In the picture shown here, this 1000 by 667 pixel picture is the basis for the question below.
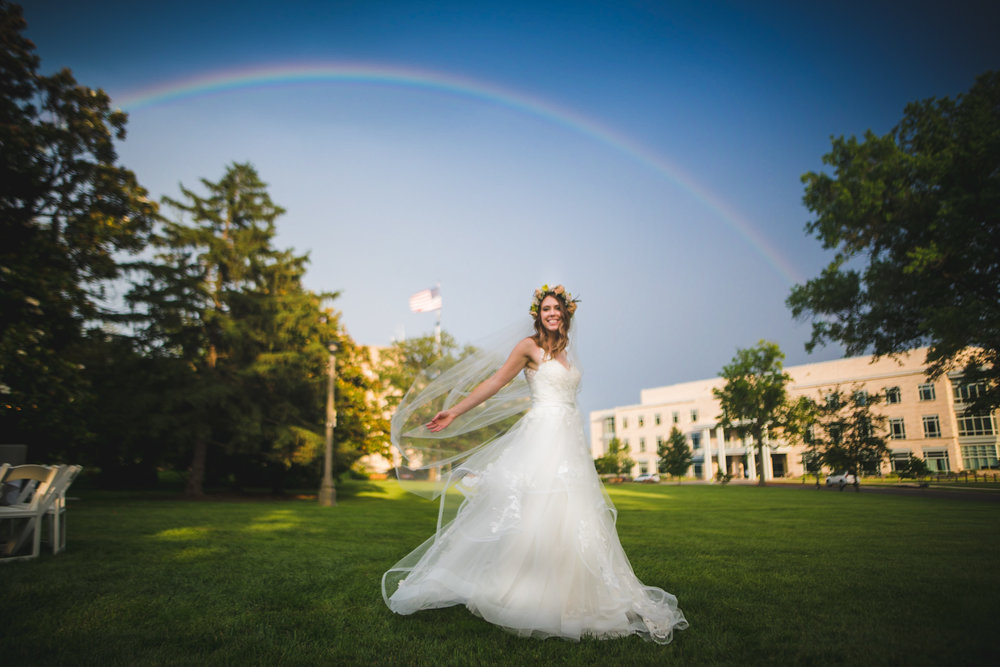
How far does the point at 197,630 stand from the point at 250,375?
20782 millimetres

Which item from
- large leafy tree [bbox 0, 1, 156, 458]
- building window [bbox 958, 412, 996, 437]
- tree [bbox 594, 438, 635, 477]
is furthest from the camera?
tree [bbox 594, 438, 635, 477]

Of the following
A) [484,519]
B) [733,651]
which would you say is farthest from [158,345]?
[733,651]

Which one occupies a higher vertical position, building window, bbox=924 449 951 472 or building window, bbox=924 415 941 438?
building window, bbox=924 415 941 438

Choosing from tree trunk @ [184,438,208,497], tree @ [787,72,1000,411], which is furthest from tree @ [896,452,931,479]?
tree trunk @ [184,438,208,497]

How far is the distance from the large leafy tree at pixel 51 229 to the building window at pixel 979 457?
34.2 meters

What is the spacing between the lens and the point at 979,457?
27.4 m

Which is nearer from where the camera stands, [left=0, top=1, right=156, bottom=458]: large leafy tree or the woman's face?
the woman's face

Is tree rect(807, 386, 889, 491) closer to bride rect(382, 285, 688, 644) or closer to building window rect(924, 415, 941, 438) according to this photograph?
building window rect(924, 415, 941, 438)

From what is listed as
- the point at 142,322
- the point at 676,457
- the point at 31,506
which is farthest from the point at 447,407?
the point at 676,457

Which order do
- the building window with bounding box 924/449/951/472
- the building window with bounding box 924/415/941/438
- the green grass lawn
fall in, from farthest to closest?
the building window with bounding box 924/415/941/438 < the building window with bounding box 924/449/951/472 < the green grass lawn

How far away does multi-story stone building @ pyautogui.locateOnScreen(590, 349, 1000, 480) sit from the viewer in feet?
106

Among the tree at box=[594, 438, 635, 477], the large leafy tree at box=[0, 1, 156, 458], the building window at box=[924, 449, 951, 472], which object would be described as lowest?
the tree at box=[594, 438, 635, 477]

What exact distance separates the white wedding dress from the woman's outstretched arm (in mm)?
201

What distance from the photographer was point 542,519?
3943 mm
